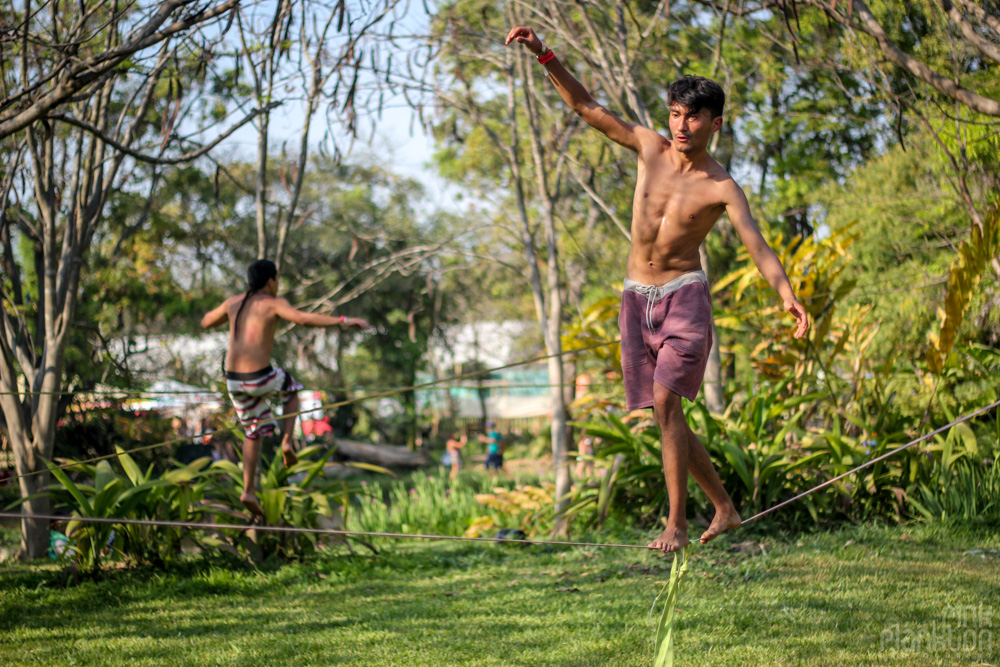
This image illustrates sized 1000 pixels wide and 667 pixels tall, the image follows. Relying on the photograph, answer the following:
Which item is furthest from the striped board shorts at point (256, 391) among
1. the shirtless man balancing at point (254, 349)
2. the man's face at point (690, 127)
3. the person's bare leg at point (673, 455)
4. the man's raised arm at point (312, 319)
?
the man's face at point (690, 127)

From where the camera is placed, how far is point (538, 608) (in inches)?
163

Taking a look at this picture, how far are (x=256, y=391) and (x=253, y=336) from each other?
0.32 metres

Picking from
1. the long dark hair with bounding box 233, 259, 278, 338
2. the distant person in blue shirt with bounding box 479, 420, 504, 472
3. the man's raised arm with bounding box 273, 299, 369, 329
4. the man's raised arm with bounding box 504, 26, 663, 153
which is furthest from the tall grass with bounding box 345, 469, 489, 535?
the distant person in blue shirt with bounding box 479, 420, 504, 472

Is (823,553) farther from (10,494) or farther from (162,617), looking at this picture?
(10,494)

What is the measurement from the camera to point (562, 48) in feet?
27.8

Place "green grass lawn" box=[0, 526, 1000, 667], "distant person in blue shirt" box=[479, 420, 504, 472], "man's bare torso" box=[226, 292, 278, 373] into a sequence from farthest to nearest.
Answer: "distant person in blue shirt" box=[479, 420, 504, 472], "man's bare torso" box=[226, 292, 278, 373], "green grass lawn" box=[0, 526, 1000, 667]

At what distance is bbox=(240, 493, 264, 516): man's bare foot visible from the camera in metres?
5.05

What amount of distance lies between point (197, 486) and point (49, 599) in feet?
3.49

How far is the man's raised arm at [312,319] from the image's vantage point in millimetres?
4086

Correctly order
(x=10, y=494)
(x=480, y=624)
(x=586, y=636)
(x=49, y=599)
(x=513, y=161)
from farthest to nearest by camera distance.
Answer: (x=10, y=494), (x=513, y=161), (x=49, y=599), (x=480, y=624), (x=586, y=636)

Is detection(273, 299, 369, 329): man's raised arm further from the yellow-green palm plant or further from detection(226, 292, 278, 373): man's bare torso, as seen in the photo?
the yellow-green palm plant

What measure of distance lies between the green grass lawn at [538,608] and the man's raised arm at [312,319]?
1.42 m

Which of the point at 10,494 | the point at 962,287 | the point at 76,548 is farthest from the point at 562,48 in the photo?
the point at 10,494

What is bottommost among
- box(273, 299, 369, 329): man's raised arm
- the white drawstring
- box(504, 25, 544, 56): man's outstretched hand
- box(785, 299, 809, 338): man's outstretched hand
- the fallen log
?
the fallen log
